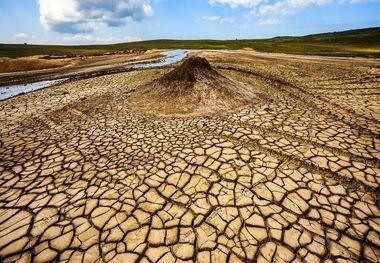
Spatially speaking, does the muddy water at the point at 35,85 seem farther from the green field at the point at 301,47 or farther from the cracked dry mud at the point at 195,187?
the green field at the point at 301,47

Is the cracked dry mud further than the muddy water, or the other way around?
the muddy water

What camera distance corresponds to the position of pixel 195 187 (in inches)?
138

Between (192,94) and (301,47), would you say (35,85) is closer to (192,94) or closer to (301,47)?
(192,94)

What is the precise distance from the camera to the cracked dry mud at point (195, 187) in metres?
2.59

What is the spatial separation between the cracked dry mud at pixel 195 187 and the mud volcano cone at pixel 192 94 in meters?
0.72

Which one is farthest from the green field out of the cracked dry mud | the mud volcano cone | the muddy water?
the cracked dry mud

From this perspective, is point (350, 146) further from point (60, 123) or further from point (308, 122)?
point (60, 123)

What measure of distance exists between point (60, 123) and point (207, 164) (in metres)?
4.99

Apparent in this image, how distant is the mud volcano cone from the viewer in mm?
7211

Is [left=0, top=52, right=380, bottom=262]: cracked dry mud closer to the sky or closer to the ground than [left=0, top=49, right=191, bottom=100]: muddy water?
closer to the ground

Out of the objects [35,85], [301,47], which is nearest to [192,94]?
[35,85]

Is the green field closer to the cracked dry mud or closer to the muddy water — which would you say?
the muddy water

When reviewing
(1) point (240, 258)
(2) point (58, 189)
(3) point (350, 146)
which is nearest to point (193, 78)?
(3) point (350, 146)

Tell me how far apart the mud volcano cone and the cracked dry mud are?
0.72 meters
